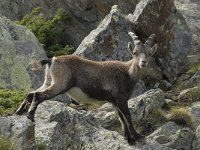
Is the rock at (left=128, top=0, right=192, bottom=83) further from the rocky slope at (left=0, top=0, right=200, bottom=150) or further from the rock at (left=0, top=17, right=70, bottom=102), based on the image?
the rock at (left=0, top=17, right=70, bottom=102)

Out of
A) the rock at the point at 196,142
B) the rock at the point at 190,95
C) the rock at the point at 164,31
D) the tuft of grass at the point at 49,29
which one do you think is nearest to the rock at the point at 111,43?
the rock at the point at 164,31

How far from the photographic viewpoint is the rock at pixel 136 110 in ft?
59.0

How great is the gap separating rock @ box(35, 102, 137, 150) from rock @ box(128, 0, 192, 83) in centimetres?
786

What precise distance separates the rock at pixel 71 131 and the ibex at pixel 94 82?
420 mm

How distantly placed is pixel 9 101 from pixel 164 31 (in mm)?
9091

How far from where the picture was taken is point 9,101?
716 inches

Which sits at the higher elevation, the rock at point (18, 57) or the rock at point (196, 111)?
the rock at point (18, 57)

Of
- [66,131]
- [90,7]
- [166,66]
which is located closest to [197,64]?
[166,66]

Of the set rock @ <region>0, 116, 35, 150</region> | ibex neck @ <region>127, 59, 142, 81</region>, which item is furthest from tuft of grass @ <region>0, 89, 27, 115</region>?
ibex neck @ <region>127, 59, 142, 81</region>

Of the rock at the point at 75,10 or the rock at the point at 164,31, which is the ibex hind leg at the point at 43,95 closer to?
the rock at the point at 164,31

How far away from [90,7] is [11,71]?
7.76 metres

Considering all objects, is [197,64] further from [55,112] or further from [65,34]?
[55,112]

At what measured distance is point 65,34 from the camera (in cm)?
2761

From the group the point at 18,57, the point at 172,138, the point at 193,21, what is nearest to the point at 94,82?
the point at 172,138
